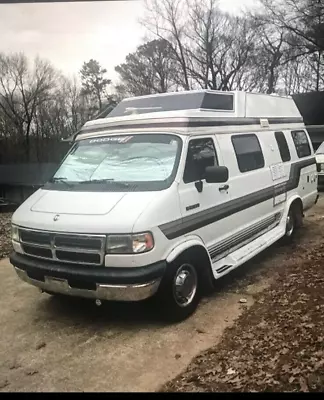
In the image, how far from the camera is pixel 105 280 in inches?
114

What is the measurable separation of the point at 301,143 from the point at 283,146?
2.49 feet

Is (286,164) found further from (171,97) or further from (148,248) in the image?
(148,248)

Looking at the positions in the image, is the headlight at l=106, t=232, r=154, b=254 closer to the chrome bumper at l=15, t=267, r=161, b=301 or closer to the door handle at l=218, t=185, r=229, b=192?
the chrome bumper at l=15, t=267, r=161, b=301

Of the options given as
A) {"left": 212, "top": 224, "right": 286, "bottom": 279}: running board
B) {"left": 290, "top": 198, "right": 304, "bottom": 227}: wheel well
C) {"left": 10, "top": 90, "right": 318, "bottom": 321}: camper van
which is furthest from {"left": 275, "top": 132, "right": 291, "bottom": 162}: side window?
{"left": 212, "top": 224, "right": 286, "bottom": 279}: running board

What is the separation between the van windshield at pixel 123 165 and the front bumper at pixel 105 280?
2.25ft

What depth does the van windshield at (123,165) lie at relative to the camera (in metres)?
3.33

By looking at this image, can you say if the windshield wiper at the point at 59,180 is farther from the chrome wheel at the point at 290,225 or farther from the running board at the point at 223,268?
the chrome wheel at the point at 290,225

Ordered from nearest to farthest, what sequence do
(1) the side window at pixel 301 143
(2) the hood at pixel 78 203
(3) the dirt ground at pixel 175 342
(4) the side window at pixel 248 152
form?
(3) the dirt ground at pixel 175 342 → (2) the hood at pixel 78 203 → (4) the side window at pixel 248 152 → (1) the side window at pixel 301 143

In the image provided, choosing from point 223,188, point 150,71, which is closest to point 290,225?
point 223,188

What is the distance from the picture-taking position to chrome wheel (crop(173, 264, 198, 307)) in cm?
320

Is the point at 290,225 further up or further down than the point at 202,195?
further down

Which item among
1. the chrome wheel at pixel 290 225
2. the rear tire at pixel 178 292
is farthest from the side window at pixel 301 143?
the rear tire at pixel 178 292

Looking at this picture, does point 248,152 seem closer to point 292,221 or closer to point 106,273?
point 292,221

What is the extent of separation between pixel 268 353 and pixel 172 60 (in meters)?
4.92
